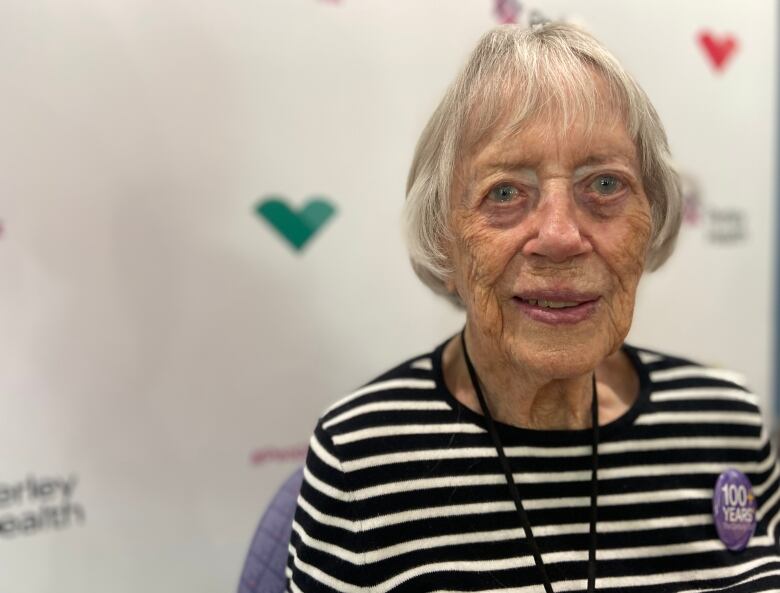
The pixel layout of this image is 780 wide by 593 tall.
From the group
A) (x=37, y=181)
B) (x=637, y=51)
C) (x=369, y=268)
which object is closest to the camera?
(x=37, y=181)

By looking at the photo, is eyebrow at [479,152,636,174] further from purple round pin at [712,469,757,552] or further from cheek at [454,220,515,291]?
purple round pin at [712,469,757,552]

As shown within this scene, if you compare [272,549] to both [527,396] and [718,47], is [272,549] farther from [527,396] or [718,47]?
[718,47]

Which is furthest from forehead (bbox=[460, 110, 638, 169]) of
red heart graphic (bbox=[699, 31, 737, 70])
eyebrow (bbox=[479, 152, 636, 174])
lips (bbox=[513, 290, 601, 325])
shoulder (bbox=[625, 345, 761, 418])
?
red heart graphic (bbox=[699, 31, 737, 70])

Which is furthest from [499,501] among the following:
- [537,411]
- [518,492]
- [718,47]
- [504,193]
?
[718,47]

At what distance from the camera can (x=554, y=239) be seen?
33.8 inches

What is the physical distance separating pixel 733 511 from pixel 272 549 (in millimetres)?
703

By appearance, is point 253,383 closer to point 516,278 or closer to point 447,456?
point 447,456

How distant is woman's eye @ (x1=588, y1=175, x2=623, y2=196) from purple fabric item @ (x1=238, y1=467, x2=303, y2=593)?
0.62 m

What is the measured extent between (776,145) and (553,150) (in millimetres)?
1430

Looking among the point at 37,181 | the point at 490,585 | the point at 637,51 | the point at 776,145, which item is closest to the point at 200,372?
the point at 37,181

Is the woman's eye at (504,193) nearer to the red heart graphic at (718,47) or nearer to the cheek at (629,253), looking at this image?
the cheek at (629,253)

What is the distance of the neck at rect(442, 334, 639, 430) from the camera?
1.00 metres

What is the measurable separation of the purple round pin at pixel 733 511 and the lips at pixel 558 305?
1.25 feet

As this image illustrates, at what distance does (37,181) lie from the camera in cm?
115
